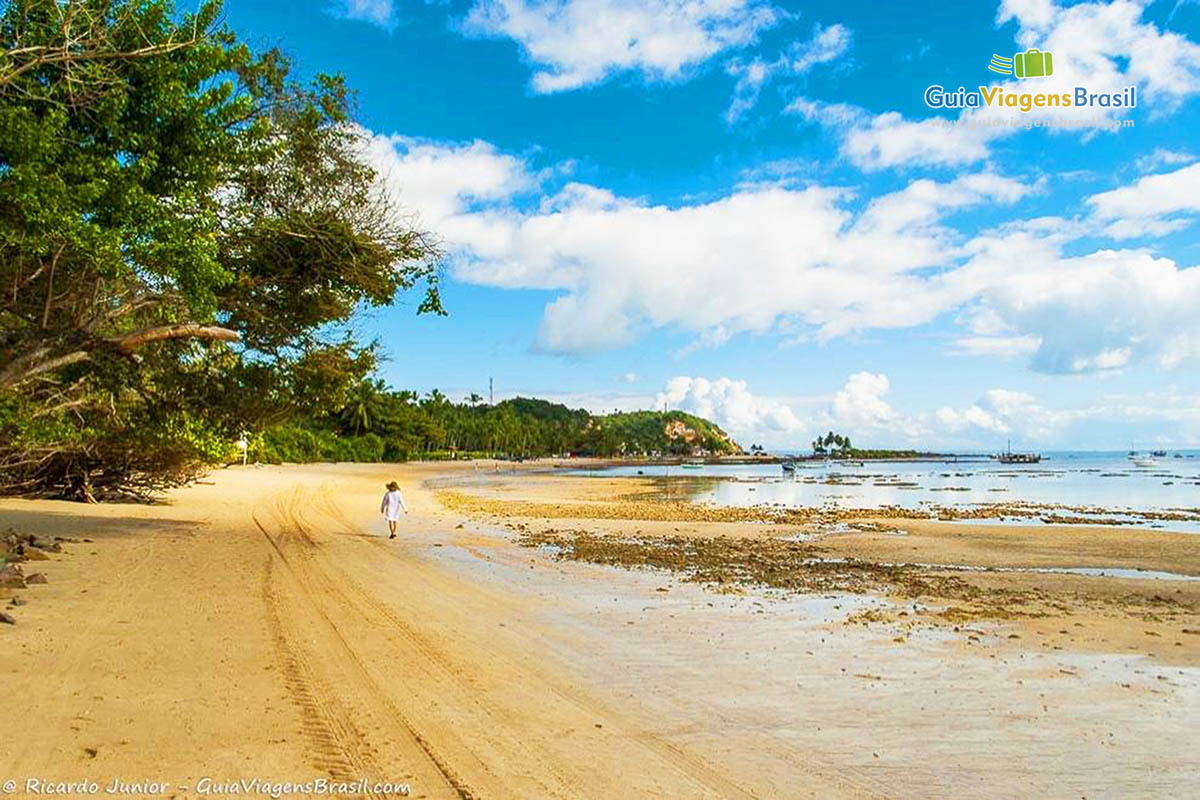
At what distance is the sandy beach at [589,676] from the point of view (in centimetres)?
522

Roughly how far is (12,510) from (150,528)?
362 centimetres

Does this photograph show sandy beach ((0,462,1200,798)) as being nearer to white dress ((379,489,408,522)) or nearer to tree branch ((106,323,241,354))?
tree branch ((106,323,241,354))

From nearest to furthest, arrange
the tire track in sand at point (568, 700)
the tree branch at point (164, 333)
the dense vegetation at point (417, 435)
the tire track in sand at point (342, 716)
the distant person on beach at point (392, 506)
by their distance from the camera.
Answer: the tire track in sand at point (342, 716), the tire track in sand at point (568, 700), the tree branch at point (164, 333), the distant person on beach at point (392, 506), the dense vegetation at point (417, 435)

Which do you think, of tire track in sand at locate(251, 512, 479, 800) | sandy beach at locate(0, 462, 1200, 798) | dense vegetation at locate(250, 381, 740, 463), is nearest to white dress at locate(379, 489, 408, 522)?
sandy beach at locate(0, 462, 1200, 798)

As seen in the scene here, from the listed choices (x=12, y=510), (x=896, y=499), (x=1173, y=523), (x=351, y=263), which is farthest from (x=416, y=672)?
(x=896, y=499)

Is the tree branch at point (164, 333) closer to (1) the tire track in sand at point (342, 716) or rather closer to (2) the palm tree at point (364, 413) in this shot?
(1) the tire track in sand at point (342, 716)

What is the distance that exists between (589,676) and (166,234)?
7194mm

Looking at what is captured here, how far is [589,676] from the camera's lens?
7.67 m

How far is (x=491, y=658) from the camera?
26.7 feet

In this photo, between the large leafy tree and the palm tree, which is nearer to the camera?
the large leafy tree

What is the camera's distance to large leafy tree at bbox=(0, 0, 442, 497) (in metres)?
8.28

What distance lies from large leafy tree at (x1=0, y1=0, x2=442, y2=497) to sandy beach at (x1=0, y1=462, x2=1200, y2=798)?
3073 mm

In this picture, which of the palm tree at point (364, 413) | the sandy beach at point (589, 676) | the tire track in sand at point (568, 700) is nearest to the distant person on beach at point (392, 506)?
the sandy beach at point (589, 676)

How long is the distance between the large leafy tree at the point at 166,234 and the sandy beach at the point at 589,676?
3.07 metres
